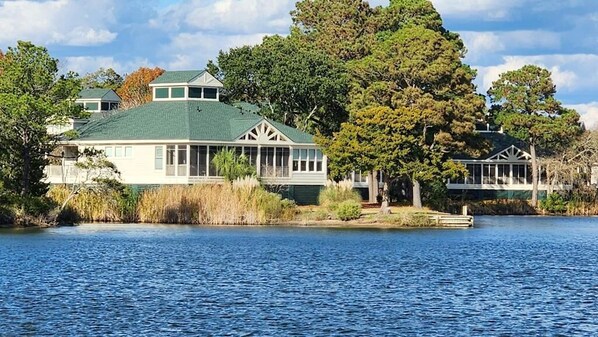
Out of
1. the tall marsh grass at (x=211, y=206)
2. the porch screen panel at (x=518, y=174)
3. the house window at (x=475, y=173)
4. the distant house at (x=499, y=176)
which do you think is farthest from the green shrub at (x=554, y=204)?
the tall marsh grass at (x=211, y=206)

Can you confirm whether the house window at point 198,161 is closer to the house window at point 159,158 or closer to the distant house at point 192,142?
the distant house at point 192,142

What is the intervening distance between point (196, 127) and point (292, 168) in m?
7.51

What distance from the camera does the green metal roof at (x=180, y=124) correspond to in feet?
275

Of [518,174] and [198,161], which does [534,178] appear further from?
[198,161]

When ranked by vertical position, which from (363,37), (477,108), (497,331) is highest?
(363,37)

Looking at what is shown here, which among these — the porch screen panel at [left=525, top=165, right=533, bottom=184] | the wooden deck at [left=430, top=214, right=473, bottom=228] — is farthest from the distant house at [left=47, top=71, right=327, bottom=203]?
the porch screen panel at [left=525, top=165, right=533, bottom=184]

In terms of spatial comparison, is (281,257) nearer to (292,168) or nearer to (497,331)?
(497,331)

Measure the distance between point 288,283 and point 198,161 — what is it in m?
39.4

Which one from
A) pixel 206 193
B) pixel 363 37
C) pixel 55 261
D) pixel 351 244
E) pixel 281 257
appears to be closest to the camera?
pixel 55 261

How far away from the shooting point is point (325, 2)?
12175cm

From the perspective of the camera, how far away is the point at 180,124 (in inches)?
3329

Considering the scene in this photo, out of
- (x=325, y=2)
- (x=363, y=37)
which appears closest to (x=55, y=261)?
(x=363, y=37)

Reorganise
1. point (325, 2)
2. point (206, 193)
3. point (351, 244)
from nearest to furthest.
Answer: point (351, 244) < point (206, 193) < point (325, 2)

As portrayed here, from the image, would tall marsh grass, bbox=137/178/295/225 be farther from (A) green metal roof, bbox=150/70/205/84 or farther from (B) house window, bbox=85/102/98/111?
(B) house window, bbox=85/102/98/111
